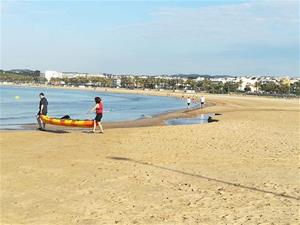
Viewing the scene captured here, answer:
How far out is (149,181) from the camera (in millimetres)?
9758

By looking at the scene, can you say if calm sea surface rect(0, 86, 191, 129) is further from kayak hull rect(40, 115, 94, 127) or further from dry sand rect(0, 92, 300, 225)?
dry sand rect(0, 92, 300, 225)

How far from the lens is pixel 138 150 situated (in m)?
14.5

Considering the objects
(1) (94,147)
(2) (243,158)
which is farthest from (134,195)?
(1) (94,147)

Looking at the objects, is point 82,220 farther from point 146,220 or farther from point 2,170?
point 2,170

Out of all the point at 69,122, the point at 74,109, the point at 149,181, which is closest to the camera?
the point at 149,181

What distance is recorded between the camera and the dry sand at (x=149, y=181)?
23.8ft

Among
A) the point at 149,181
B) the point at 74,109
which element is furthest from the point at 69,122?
the point at 74,109

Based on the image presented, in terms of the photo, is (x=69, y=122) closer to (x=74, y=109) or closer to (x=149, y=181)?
(x=149, y=181)

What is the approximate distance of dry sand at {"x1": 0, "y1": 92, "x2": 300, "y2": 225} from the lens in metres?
7.24

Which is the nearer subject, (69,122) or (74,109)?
(69,122)

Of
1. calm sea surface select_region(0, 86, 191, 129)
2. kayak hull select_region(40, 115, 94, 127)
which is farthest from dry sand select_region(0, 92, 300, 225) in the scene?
calm sea surface select_region(0, 86, 191, 129)

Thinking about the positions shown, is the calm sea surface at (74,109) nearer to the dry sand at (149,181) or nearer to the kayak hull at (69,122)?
the kayak hull at (69,122)

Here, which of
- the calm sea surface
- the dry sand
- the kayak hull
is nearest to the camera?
the dry sand

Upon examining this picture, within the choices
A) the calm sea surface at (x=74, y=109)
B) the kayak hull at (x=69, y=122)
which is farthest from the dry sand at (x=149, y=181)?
the calm sea surface at (x=74, y=109)
